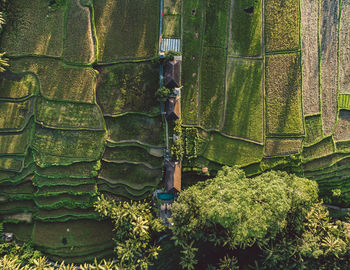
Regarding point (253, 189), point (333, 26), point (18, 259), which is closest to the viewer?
point (253, 189)

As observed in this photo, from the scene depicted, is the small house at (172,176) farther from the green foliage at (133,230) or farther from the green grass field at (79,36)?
the green grass field at (79,36)

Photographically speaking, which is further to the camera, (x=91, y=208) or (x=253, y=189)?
(x=91, y=208)

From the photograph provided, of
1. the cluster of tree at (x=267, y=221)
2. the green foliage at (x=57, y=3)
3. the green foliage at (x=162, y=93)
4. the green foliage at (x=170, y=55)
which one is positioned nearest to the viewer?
the cluster of tree at (x=267, y=221)

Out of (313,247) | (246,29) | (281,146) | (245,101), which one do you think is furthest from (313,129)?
(246,29)

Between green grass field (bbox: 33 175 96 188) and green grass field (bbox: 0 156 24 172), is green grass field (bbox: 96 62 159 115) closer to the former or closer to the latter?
green grass field (bbox: 33 175 96 188)

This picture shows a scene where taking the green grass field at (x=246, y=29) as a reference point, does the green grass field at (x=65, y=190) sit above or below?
below

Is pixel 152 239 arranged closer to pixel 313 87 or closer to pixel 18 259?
pixel 18 259

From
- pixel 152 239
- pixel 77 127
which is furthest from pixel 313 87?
pixel 77 127

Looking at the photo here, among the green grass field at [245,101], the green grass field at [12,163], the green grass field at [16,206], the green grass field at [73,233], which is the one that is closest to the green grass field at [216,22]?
the green grass field at [245,101]
